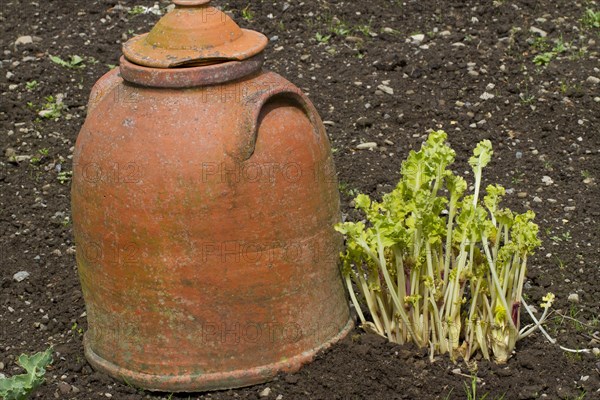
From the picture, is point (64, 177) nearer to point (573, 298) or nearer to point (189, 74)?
point (189, 74)

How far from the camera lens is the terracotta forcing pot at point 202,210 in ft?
11.6

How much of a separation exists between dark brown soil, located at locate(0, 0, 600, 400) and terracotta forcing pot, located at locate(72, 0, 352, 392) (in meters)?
0.22

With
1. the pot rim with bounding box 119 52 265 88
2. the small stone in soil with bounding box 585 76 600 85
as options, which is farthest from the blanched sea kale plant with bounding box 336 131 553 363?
the small stone in soil with bounding box 585 76 600 85

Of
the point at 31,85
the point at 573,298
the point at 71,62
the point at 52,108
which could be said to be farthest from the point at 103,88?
the point at 71,62

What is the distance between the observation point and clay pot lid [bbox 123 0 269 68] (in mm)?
3578

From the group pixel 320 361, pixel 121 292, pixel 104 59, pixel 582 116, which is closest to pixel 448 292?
pixel 320 361

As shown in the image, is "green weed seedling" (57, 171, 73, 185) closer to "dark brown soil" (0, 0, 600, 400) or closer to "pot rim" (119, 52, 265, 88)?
"dark brown soil" (0, 0, 600, 400)

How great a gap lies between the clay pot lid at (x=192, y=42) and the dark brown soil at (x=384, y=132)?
46.8 inches

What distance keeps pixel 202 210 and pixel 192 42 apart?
0.58 m

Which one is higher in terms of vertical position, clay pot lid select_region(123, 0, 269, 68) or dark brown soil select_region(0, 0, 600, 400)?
clay pot lid select_region(123, 0, 269, 68)

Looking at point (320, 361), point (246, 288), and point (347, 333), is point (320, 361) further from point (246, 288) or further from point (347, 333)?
point (246, 288)

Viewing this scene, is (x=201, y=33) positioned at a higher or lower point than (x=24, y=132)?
higher

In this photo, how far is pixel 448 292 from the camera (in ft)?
12.7

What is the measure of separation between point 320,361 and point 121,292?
0.79 m
